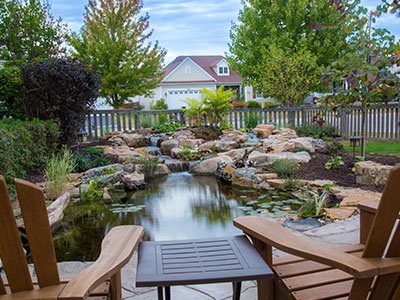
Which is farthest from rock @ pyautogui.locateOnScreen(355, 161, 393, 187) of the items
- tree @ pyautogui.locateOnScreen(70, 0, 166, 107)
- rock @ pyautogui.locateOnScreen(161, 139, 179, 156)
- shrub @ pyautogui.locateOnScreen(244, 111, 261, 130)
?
tree @ pyautogui.locateOnScreen(70, 0, 166, 107)

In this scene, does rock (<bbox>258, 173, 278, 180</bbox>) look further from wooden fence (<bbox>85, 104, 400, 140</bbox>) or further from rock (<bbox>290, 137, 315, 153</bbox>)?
wooden fence (<bbox>85, 104, 400, 140</bbox>)

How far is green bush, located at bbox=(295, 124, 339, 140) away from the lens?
34.5 feet

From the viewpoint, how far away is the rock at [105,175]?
6.16 meters

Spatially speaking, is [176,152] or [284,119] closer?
[176,152]

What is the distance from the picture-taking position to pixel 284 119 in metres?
12.5

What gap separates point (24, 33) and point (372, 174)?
10.4 metres

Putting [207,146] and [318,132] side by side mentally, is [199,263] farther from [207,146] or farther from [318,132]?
[318,132]

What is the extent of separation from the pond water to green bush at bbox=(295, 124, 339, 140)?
4.73 m

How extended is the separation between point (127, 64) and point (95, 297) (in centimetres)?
1501

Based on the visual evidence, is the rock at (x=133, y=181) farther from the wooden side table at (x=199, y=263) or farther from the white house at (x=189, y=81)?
the white house at (x=189, y=81)

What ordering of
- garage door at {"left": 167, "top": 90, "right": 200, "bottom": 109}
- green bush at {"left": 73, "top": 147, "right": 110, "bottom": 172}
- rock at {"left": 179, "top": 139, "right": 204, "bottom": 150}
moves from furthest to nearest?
garage door at {"left": 167, "top": 90, "right": 200, "bottom": 109}
rock at {"left": 179, "top": 139, "right": 204, "bottom": 150}
green bush at {"left": 73, "top": 147, "right": 110, "bottom": 172}

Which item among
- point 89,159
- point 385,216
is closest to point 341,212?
point 385,216

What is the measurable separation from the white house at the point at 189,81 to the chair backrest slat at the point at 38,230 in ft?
85.2

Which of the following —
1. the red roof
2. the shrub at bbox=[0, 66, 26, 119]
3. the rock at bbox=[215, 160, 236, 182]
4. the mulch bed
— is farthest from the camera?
the red roof
